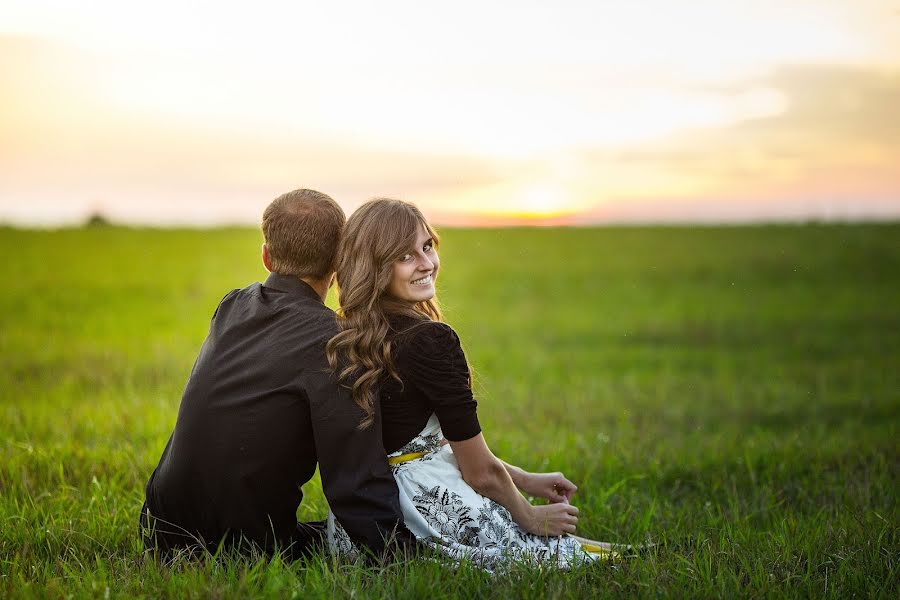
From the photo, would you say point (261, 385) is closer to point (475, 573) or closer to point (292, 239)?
point (292, 239)

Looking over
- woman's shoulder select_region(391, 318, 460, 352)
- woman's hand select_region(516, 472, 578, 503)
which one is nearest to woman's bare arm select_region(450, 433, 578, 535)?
woman's hand select_region(516, 472, 578, 503)

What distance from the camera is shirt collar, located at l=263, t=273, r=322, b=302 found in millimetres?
3809

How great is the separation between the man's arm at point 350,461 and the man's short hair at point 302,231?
19.9 inches

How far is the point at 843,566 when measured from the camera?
3938mm

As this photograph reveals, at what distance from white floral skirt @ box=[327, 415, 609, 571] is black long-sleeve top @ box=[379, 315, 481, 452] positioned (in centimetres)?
19

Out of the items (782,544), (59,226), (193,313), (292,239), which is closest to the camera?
(292,239)

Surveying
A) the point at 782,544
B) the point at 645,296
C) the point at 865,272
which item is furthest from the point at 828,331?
the point at 782,544

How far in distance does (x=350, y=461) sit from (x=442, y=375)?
1.64ft

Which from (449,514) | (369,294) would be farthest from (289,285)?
(449,514)

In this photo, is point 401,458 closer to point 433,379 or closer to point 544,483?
point 433,379

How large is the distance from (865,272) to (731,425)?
1410 centimetres

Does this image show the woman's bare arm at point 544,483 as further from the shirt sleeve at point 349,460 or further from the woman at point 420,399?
the shirt sleeve at point 349,460

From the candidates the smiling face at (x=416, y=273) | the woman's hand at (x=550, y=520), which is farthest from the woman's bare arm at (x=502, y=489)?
the smiling face at (x=416, y=273)

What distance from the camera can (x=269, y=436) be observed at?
12.1 ft
